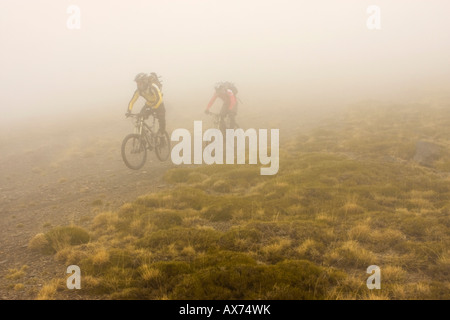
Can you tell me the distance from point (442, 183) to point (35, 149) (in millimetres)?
24945

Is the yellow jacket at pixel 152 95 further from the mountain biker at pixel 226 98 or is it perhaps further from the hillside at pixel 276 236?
the mountain biker at pixel 226 98

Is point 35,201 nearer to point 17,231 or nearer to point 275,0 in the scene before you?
point 17,231

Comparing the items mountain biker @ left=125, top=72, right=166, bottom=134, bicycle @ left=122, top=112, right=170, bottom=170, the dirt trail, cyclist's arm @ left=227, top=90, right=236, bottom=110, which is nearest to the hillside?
the dirt trail

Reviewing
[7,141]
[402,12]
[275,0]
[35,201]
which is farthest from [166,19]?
[35,201]

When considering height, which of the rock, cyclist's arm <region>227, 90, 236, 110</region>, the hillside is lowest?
the hillside

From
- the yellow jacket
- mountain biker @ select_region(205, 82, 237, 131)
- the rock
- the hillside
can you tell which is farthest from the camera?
mountain biker @ select_region(205, 82, 237, 131)

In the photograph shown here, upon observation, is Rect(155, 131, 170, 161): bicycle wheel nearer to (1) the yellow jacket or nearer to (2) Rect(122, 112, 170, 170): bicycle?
(2) Rect(122, 112, 170, 170): bicycle

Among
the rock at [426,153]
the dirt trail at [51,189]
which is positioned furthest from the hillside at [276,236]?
the dirt trail at [51,189]

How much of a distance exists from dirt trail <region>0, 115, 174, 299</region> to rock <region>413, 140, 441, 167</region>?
37.6 feet

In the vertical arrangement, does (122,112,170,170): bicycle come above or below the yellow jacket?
below

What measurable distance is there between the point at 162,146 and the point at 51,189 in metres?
5.54

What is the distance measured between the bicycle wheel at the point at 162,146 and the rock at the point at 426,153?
12.1 metres

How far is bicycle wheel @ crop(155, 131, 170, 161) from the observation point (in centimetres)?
1644

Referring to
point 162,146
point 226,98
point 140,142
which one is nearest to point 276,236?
point 140,142
